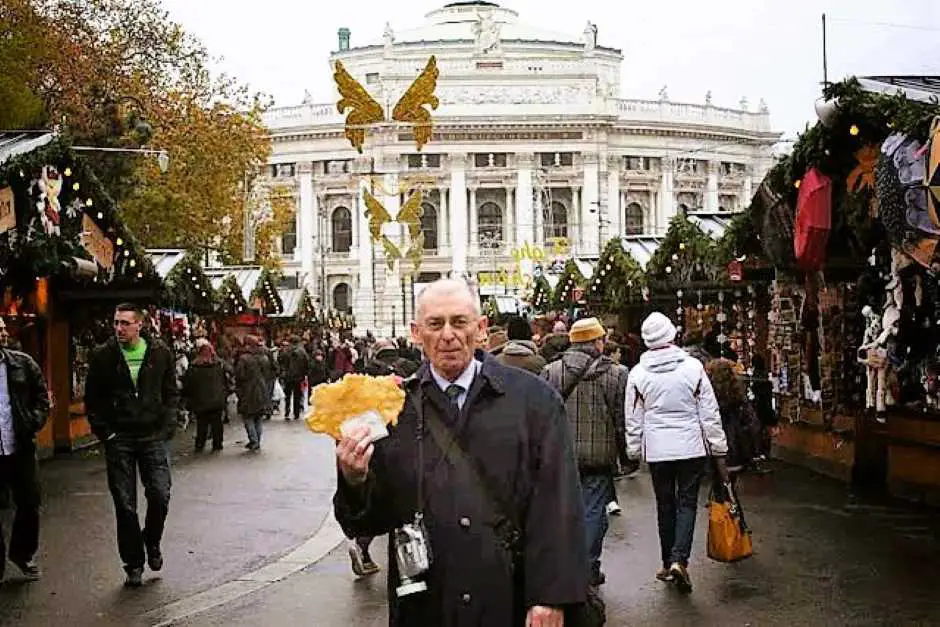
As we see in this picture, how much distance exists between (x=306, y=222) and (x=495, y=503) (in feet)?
334

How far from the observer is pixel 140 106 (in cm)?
3052

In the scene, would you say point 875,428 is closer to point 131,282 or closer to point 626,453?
point 626,453

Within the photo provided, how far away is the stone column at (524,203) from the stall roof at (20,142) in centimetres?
8375

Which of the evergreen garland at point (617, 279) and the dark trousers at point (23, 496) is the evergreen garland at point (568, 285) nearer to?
the evergreen garland at point (617, 279)

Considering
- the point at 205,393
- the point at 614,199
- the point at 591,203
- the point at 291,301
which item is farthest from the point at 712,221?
the point at 614,199

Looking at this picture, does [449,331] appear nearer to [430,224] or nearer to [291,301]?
[291,301]

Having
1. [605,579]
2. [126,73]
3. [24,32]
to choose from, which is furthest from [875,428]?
[126,73]

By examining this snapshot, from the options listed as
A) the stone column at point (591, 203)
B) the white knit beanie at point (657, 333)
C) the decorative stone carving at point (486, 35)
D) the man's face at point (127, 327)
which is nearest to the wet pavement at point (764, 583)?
the white knit beanie at point (657, 333)

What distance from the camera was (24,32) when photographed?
26.6 m

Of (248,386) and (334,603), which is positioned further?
(248,386)

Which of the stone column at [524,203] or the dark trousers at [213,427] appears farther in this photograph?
the stone column at [524,203]

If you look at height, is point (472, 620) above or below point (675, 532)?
above

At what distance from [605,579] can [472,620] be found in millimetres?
5636

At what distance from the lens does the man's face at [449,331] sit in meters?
4.45
